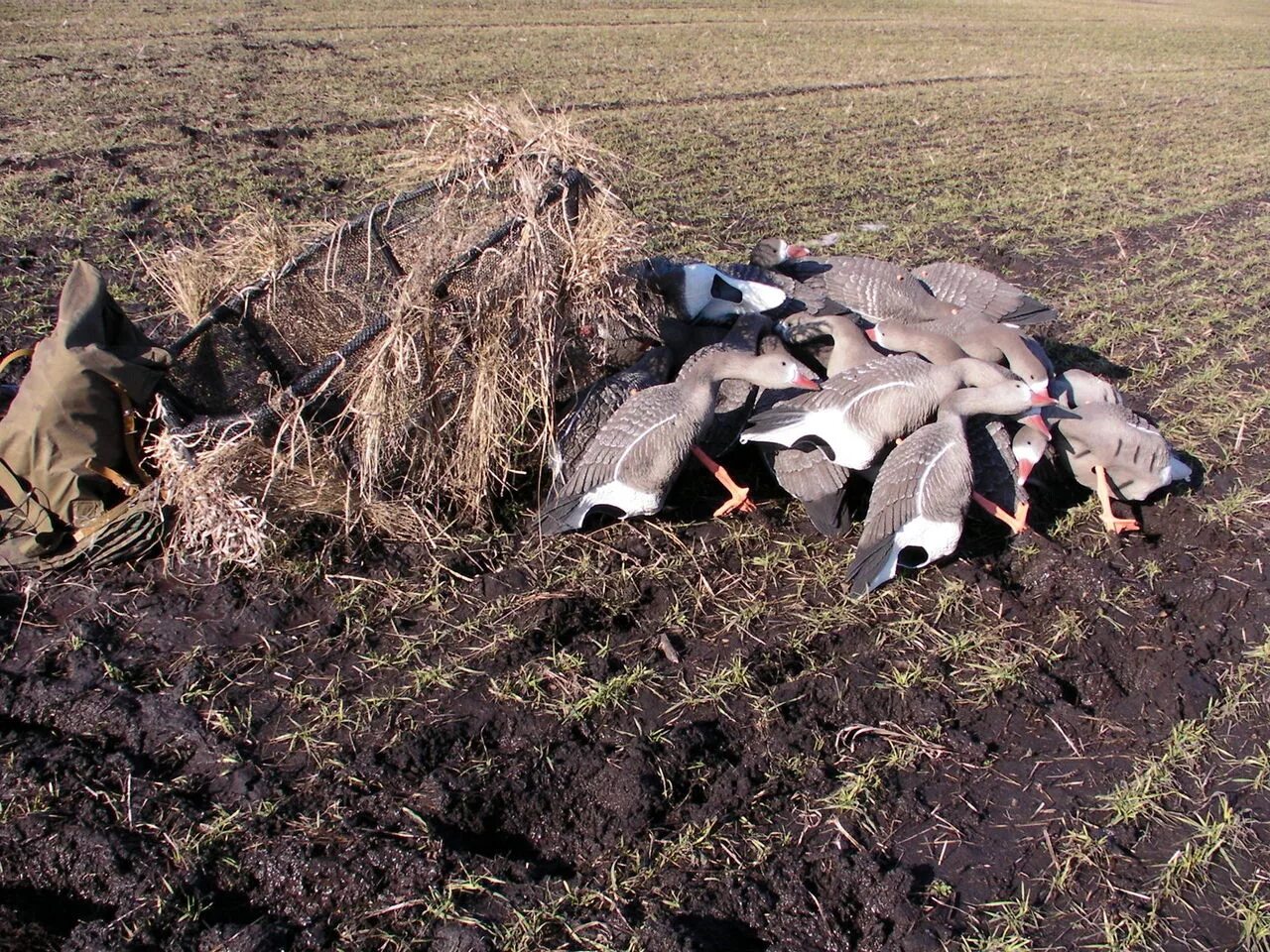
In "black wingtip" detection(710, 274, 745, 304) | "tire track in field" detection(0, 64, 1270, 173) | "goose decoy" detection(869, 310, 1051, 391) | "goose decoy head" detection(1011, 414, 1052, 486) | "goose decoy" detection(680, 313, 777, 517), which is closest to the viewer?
"goose decoy head" detection(1011, 414, 1052, 486)

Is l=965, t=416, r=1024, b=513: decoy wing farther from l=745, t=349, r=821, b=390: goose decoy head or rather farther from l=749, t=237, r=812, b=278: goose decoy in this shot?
A: l=749, t=237, r=812, b=278: goose decoy

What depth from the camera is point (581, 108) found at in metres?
10.7

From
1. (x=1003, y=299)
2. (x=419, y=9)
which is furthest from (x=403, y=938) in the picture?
(x=419, y=9)

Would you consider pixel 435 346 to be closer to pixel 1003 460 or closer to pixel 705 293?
pixel 705 293

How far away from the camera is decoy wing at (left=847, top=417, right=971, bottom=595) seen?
12.5ft

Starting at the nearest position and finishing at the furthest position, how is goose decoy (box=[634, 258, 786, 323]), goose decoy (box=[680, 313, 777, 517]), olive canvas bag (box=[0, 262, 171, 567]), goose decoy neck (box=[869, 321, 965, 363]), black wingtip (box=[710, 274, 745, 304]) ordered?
1. olive canvas bag (box=[0, 262, 171, 567])
2. goose decoy (box=[680, 313, 777, 517])
3. goose decoy neck (box=[869, 321, 965, 363])
4. goose decoy (box=[634, 258, 786, 323])
5. black wingtip (box=[710, 274, 745, 304])

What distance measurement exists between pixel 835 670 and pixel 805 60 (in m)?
13.0

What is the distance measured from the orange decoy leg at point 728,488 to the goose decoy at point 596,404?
0.42m

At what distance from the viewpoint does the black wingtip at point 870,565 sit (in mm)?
3820

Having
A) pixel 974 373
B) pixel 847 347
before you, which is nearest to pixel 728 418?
pixel 847 347

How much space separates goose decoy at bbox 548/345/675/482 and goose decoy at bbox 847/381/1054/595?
1.15 m

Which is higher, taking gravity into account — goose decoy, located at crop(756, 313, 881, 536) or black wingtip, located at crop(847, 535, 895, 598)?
goose decoy, located at crop(756, 313, 881, 536)

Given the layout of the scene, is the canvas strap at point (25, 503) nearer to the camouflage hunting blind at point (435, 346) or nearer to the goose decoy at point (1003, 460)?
the camouflage hunting blind at point (435, 346)

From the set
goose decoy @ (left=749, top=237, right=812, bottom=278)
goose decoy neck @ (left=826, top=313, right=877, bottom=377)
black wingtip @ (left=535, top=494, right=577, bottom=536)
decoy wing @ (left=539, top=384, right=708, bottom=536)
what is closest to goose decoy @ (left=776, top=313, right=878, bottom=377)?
goose decoy neck @ (left=826, top=313, right=877, bottom=377)
